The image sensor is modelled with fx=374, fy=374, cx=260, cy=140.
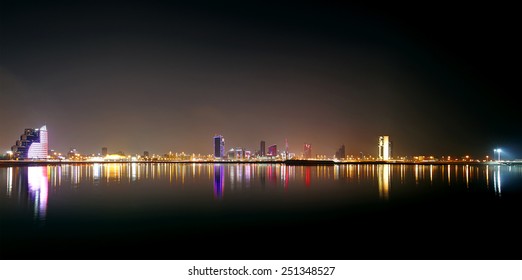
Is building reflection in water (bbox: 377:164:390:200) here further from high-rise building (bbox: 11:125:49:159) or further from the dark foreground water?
high-rise building (bbox: 11:125:49:159)

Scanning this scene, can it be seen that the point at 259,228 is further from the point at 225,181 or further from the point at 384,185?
the point at 225,181

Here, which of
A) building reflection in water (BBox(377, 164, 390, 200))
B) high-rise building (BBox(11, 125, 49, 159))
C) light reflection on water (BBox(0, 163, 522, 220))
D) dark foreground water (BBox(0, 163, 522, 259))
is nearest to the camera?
dark foreground water (BBox(0, 163, 522, 259))

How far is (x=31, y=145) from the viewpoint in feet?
484

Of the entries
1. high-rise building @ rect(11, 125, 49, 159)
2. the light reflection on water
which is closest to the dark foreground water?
the light reflection on water

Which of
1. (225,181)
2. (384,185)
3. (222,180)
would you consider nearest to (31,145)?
(222,180)

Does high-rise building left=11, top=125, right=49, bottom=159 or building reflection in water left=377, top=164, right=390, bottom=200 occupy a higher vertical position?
high-rise building left=11, top=125, right=49, bottom=159

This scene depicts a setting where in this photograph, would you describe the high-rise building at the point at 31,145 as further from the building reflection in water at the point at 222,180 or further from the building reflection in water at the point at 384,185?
the building reflection in water at the point at 384,185

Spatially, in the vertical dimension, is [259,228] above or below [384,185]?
above

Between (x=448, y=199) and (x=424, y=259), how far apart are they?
14.7 m

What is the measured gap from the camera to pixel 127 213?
17797 millimetres

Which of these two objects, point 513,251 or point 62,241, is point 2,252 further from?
point 513,251

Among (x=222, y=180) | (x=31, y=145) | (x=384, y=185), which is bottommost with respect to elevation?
(x=384, y=185)

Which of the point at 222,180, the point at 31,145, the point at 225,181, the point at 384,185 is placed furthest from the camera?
the point at 31,145

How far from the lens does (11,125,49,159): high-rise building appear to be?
14625 cm
